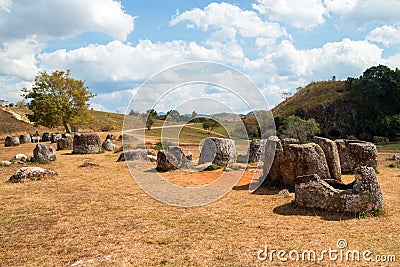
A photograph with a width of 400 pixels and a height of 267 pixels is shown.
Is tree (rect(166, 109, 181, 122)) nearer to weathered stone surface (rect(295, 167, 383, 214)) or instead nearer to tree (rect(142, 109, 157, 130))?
tree (rect(142, 109, 157, 130))

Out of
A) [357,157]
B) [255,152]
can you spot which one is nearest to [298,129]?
[255,152]

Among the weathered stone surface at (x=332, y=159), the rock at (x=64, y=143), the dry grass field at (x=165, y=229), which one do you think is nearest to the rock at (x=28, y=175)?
the dry grass field at (x=165, y=229)

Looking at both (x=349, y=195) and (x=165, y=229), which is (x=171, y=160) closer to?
(x=165, y=229)

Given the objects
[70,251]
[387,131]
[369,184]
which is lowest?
[70,251]

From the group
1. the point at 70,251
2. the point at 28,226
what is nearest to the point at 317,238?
the point at 70,251

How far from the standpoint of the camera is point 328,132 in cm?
5084

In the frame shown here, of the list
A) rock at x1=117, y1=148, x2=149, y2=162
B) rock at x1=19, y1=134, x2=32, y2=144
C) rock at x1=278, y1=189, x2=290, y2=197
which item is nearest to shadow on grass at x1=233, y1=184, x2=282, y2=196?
rock at x1=278, y1=189, x2=290, y2=197

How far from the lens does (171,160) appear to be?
63.0ft

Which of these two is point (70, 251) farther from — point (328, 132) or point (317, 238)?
point (328, 132)

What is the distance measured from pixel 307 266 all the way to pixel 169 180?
10539 millimetres

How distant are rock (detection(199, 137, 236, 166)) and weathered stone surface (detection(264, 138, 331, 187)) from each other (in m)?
5.81

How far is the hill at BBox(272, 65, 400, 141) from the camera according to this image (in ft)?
157

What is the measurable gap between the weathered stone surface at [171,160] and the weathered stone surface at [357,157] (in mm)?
8209

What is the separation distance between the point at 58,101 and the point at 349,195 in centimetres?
3937
